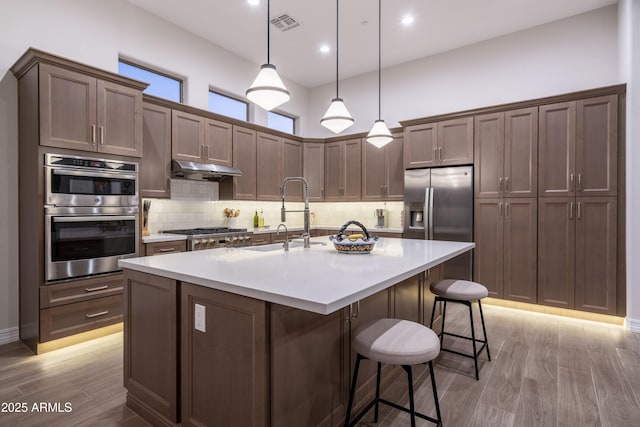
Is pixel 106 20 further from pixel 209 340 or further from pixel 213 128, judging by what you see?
pixel 209 340

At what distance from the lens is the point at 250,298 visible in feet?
4.57

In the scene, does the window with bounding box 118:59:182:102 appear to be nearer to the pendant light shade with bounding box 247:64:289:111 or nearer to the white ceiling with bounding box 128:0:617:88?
the white ceiling with bounding box 128:0:617:88

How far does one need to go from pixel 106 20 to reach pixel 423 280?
4.27 meters

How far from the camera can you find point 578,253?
370cm

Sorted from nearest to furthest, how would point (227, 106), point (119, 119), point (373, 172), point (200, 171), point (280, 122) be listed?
1. point (119, 119)
2. point (200, 171)
3. point (227, 106)
4. point (373, 172)
5. point (280, 122)

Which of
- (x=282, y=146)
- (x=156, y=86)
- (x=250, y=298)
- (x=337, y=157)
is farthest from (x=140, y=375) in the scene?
(x=337, y=157)

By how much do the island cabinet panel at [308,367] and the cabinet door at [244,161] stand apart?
3408 mm

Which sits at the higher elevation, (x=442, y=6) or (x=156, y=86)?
(x=442, y=6)

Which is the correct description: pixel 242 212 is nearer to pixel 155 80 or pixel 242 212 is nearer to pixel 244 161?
pixel 244 161

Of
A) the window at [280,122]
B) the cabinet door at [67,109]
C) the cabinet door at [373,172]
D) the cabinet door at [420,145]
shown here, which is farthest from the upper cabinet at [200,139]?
the cabinet door at [420,145]

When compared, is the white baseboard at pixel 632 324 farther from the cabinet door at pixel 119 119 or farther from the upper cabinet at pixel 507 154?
the cabinet door at pixel 119 119

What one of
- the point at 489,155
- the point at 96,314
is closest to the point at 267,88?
the point at 96,314

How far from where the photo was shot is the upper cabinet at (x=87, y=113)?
9.23 feet

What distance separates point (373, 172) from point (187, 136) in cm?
283
